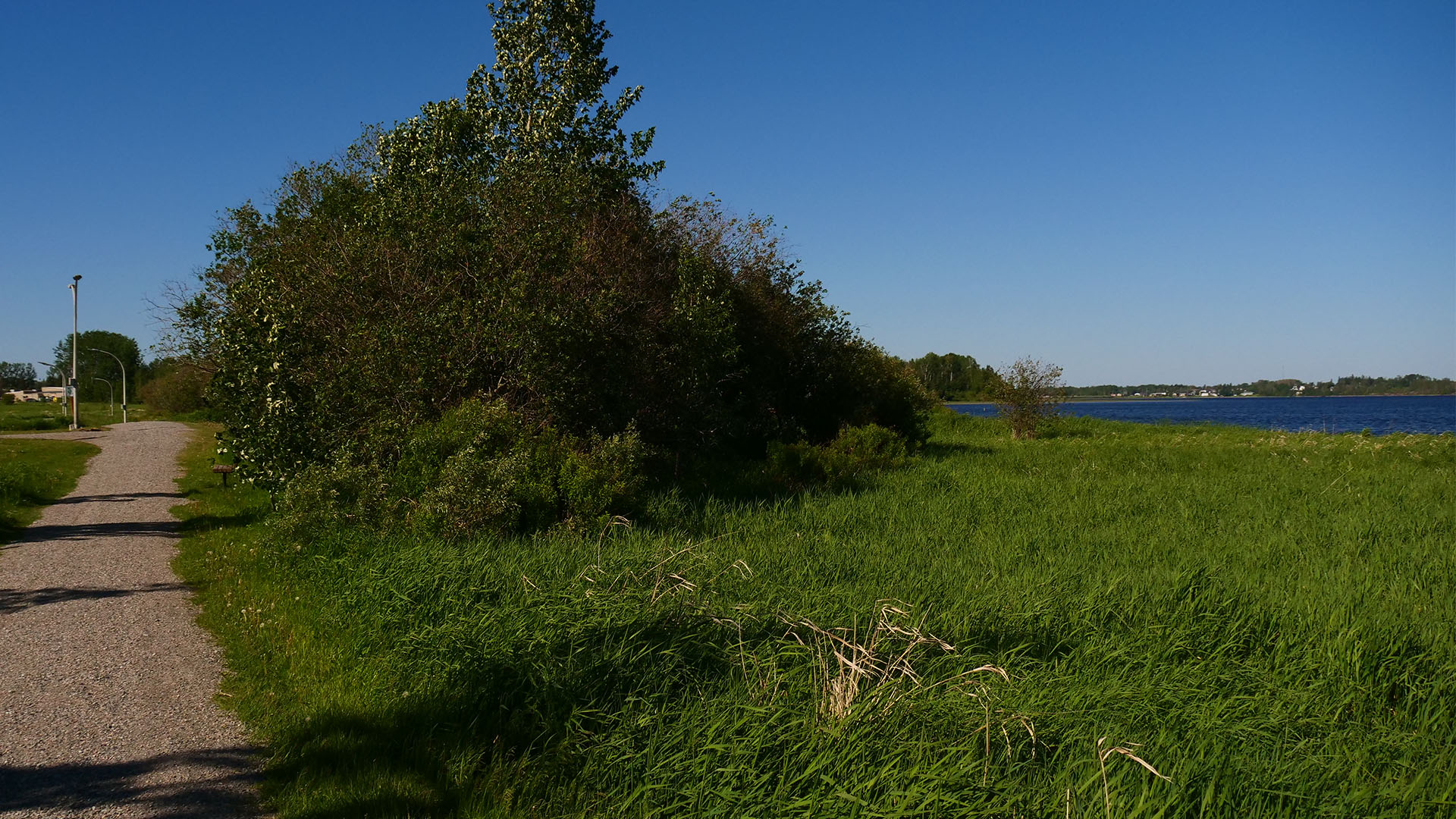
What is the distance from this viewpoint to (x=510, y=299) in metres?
12.5

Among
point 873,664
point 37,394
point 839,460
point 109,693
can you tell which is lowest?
point 109,693

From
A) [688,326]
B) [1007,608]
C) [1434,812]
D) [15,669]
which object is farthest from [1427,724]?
[688,326]

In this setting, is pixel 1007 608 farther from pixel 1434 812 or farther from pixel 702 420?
pixel 702 420

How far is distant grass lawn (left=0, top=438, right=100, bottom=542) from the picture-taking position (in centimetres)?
1395

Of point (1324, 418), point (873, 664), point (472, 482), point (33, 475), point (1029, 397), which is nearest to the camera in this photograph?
point (873, 664)

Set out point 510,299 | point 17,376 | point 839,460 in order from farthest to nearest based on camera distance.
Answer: point 17,376 < point 839,460 < point 510,299

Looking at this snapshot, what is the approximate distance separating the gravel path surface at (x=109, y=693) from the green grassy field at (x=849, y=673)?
11.3 inches

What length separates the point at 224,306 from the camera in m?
14.5

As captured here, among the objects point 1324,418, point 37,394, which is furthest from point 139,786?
point 37,394

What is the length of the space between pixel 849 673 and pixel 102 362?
113828 millimetres

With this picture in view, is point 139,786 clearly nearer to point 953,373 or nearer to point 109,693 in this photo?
point 109,693

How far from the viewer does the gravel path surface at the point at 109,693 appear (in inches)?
175

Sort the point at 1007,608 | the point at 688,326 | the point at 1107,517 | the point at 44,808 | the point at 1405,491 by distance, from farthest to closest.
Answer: the point at 688,326 → the point at 1405,491 → the point at 1107,517 → the point at 1007,608 → the point at 44,808

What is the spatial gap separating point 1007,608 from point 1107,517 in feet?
20.3
